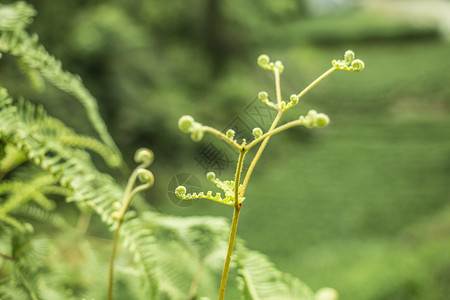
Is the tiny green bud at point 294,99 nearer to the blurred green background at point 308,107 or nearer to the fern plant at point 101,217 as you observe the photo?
the fern plant at point 101,217

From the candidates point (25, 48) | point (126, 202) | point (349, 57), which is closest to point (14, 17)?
point (25, 48)

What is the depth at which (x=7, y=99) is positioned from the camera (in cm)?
32

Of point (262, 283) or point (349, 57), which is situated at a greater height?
point (349, 57)

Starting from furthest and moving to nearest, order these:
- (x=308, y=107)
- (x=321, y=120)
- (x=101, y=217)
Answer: (x=308, y=107) < (x=101, y=217) < (x=321, y=120)

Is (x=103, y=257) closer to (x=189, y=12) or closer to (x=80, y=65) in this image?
(x=80, y=65)

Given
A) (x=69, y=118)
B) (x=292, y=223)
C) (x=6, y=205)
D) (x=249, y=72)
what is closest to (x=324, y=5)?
(x=249, y=72)

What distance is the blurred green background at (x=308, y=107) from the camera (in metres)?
3.41

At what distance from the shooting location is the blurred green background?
3.41 meters

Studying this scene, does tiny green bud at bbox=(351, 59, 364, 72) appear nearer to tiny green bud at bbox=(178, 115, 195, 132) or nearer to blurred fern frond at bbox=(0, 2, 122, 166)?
tiny green bud at bbox=(178, 115, 195, 132)

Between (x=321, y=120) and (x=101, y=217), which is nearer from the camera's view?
(x=321, y=120)

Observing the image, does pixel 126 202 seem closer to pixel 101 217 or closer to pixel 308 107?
pixel 101 217

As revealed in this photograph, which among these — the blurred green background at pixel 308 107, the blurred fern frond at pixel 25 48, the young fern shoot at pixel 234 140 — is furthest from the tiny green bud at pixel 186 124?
the blurred green background at pixel 308 107

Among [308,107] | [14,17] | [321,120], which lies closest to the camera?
[321,120]

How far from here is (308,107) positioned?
5797 millimetres
